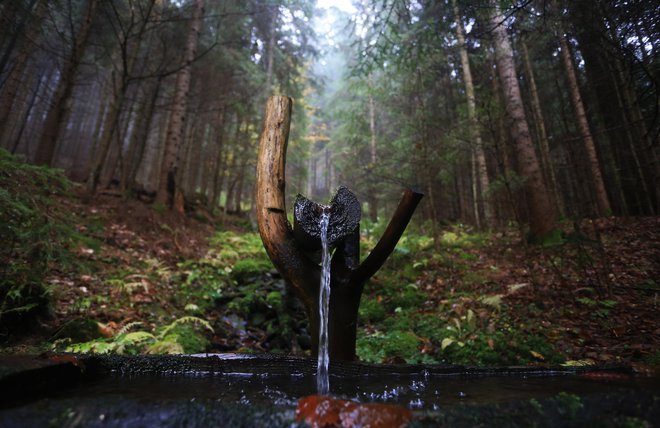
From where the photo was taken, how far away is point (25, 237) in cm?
337

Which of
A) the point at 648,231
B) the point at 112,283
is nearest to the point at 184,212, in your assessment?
the point at 112,283

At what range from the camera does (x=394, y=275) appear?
770 cm

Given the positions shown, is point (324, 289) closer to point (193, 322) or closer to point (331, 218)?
point (331, 218)

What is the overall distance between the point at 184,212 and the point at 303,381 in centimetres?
1109

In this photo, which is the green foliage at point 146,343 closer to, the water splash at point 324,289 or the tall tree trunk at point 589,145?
the water splash at point 324,289

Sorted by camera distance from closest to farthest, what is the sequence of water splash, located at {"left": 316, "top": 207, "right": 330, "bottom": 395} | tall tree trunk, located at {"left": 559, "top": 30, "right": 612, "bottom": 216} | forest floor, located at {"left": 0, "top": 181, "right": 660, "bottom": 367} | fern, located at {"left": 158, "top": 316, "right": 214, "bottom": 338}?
1. water splash, located at {"left": 316, "top": 207, "right": 330, "bottom": 395}
2. forest floor, located at {"left": 0, "top": 181, "right": 660, "bottom": 367}
3. fern, located at {"left": 158, "top": 316, "right": 214, "bottom": 338}
4. tall tree trunk, located at {"left": 559, "top": 30, "right": 612, "bottom": 216}

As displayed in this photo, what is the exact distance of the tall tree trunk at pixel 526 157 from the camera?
802cm

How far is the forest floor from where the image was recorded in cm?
398

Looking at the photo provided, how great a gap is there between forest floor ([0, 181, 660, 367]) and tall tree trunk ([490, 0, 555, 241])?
0.81 meters

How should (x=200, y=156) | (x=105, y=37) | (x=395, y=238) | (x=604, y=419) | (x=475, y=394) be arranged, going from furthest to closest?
(x=200, y=156), (x=105, y=37), (x=395, y=238), (x=475, y=394), (x=604, y=419)

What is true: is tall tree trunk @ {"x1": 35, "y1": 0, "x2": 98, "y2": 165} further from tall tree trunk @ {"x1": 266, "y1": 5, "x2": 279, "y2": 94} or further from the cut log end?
tall tree trunk @ {"x1": 266, "y1": 5, "x2": 279, "y2": 94}

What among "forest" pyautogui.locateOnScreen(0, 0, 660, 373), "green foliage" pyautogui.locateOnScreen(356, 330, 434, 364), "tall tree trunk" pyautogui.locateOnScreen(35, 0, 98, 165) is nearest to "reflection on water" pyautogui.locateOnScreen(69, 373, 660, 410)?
"forest" pyautogui.locateOnScreen(0, 0, 660, 373)

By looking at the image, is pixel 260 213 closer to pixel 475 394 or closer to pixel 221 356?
pixel 221 356

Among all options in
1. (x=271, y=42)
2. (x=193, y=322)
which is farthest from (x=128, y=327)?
(x=271, y=42)
